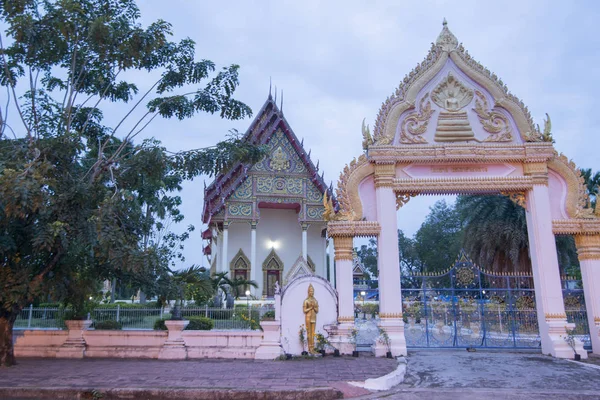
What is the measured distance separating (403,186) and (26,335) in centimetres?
824

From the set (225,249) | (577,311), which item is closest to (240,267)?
(225,249)

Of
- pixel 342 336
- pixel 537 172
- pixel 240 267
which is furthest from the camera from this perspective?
pixel 240 267

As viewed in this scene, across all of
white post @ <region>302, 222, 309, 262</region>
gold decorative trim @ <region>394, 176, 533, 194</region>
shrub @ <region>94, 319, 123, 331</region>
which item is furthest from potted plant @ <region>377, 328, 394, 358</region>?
white post @ <region>302, 222, 309, 262</region>

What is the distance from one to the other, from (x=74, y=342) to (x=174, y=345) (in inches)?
79.4

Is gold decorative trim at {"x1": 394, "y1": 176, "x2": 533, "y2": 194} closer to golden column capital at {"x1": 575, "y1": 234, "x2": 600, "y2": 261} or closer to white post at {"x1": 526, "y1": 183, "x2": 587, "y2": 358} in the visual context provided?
white post at {"x1": 526, "y1": 183, "x2": 587, "y2": 358}

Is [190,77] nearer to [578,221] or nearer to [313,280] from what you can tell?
[313,280]

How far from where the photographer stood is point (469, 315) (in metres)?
9.65

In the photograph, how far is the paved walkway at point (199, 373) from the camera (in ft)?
19.0

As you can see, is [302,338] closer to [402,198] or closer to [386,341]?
[386,341]

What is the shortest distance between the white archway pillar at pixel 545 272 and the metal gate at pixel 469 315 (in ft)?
1.57

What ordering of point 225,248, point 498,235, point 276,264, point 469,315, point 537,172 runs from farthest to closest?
point 276,264 → point 225,248 → point 498,235 → point 469,315 → point 537,172

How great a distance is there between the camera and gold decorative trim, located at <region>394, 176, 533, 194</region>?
9.13 m

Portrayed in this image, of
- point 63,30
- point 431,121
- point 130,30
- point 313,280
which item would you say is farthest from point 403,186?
point 63,30

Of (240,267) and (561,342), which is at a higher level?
(240,267)
